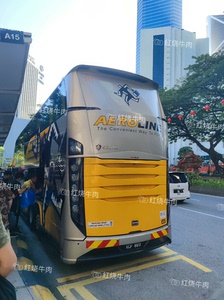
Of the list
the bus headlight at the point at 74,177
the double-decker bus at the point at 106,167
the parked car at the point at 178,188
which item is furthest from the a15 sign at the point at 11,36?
the parked car at the point at 178,188

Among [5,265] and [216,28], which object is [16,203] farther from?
[216,28]

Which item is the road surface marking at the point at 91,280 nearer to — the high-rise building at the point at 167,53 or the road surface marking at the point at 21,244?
the road surface marking at the point at 21,244

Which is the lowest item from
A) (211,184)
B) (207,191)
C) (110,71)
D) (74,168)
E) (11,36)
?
(207,191)

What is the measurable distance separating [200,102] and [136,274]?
16860mm

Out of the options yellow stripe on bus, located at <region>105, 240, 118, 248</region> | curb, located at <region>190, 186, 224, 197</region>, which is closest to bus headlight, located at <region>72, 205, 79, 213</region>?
yellow stripe on bus, located at <region>105, 240, 118, 248</region>

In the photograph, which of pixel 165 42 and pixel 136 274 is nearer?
pixel 136 274

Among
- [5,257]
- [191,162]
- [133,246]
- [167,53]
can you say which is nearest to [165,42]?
[167,53]

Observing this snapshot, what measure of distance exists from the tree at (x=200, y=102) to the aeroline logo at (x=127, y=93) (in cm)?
1244

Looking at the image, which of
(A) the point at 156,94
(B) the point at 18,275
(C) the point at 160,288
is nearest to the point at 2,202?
(B) the point at 18,275

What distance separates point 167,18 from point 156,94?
30.0 metres

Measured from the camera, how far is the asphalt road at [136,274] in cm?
322

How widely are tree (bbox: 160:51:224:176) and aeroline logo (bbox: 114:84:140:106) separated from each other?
12438mm

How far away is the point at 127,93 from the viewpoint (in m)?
4.23

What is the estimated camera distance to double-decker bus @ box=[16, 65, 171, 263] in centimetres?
366
